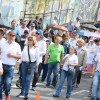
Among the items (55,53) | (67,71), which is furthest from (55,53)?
(67,71)

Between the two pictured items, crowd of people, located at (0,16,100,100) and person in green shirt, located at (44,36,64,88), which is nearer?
crowd of people, located at (0,16,100,100)

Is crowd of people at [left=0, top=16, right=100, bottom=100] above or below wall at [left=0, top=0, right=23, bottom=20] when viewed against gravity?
below

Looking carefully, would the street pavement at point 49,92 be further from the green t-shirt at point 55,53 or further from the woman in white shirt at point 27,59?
the green t-shirt at point 55,53

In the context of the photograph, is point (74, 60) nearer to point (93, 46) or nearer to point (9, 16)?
point (93, 46)

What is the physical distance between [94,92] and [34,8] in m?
14.1

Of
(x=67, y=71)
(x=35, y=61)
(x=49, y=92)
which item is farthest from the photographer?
(x=49, y=92)

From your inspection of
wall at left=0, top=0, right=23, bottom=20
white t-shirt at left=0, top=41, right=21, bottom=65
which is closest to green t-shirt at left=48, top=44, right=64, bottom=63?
white t-shirt at left=0, top=41, right=21, bottom=65

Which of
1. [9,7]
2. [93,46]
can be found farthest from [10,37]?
[9,7]

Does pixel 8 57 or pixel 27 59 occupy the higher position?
pixel 8 57

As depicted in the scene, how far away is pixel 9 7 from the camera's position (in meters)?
21.3

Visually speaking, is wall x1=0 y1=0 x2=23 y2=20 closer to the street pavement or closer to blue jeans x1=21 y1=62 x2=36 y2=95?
the street pavement

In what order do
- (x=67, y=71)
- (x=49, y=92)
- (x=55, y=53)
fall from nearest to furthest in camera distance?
(x=67, y=71) → (x=49, y=92) → (x=55, y=53)

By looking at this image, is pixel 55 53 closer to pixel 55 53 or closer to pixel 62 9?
pixel 55 53

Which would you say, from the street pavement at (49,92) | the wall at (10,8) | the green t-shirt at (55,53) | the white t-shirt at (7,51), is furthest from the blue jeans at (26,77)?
the wall at (10,8)
